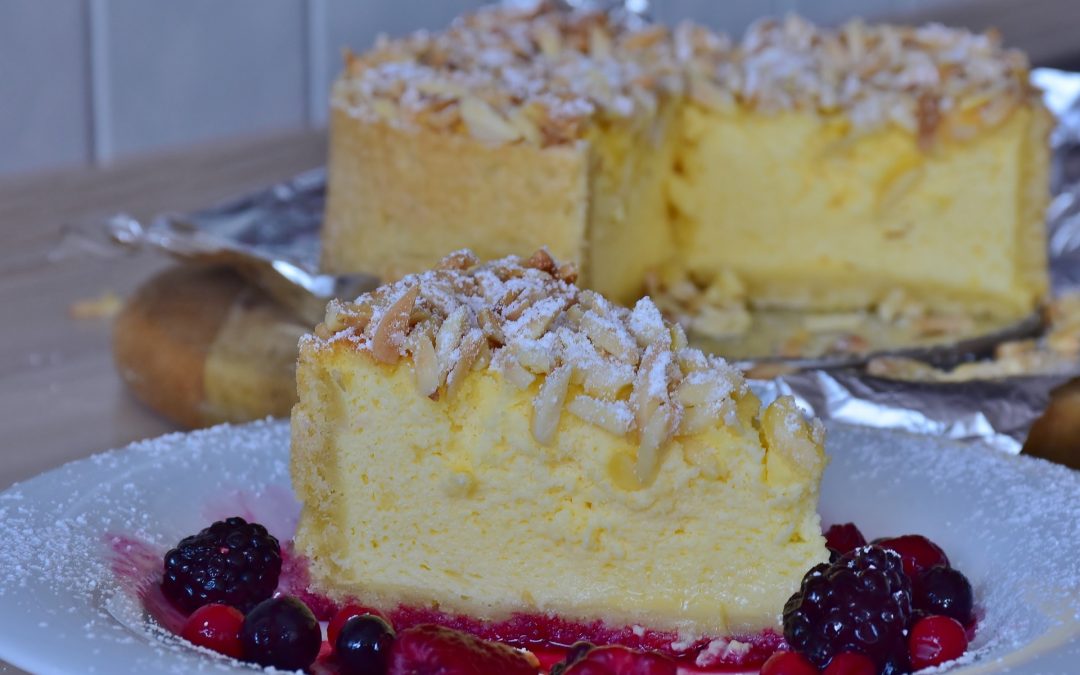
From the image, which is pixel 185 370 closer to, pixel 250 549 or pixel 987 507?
pixel 250 549

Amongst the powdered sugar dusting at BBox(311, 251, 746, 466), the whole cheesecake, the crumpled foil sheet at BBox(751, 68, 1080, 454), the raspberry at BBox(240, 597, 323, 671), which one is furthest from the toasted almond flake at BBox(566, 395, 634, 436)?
the whole cheesecake

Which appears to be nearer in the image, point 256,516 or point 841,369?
point 256,516

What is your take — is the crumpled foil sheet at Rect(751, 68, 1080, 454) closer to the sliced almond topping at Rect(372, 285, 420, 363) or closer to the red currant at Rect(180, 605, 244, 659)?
Answer: the sliced almond topping at Rect(372, 285, 420, 363)

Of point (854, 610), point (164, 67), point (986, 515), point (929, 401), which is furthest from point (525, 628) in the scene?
point (164, 67)

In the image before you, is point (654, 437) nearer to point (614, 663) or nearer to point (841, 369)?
point (614, 663)

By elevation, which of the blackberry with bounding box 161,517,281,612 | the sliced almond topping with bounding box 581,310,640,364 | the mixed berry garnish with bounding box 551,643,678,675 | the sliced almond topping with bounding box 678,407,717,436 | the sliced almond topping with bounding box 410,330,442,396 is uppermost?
the sliced almond topping with bounding box 581,310,640,364

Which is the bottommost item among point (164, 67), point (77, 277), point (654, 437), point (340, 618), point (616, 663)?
point (77, 277)
